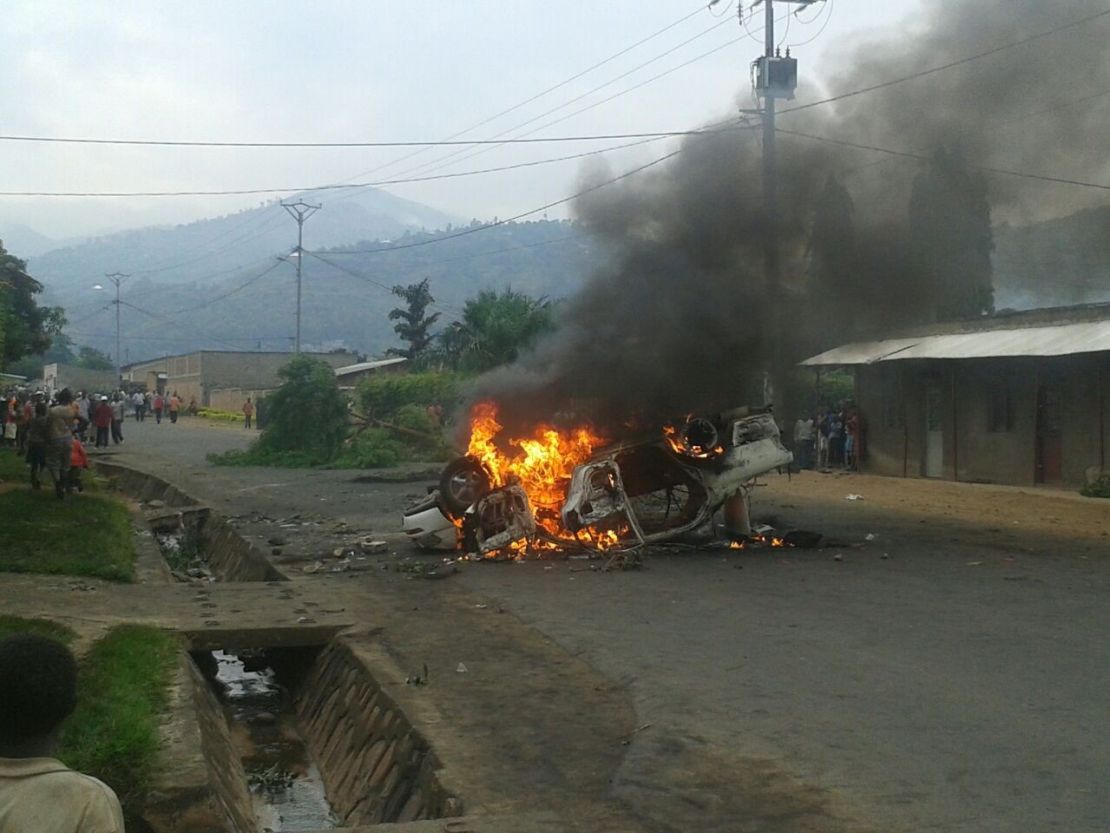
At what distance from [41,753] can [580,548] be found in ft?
38.4

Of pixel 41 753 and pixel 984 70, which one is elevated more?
pixel 984 70

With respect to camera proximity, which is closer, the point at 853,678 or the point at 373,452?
the point at 853,678

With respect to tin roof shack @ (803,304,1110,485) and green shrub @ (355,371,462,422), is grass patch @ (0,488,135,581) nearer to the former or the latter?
tin roof shack @ (803,304,1110,485)

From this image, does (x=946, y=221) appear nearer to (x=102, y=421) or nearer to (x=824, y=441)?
(x=824, y=441)

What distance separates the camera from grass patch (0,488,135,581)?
12.2 metres

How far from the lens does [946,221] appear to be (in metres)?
19.6

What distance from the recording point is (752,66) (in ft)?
78.8

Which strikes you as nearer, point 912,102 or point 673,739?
point 673,739

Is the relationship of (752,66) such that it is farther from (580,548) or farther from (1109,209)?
(580,548)

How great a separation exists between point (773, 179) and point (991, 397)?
8199 mm

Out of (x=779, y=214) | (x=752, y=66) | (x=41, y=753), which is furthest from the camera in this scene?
(x=752, y=66)

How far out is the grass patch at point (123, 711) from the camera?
5625 millimetres

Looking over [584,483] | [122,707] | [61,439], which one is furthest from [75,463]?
[122,707]

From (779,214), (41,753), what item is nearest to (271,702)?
(41,753)
